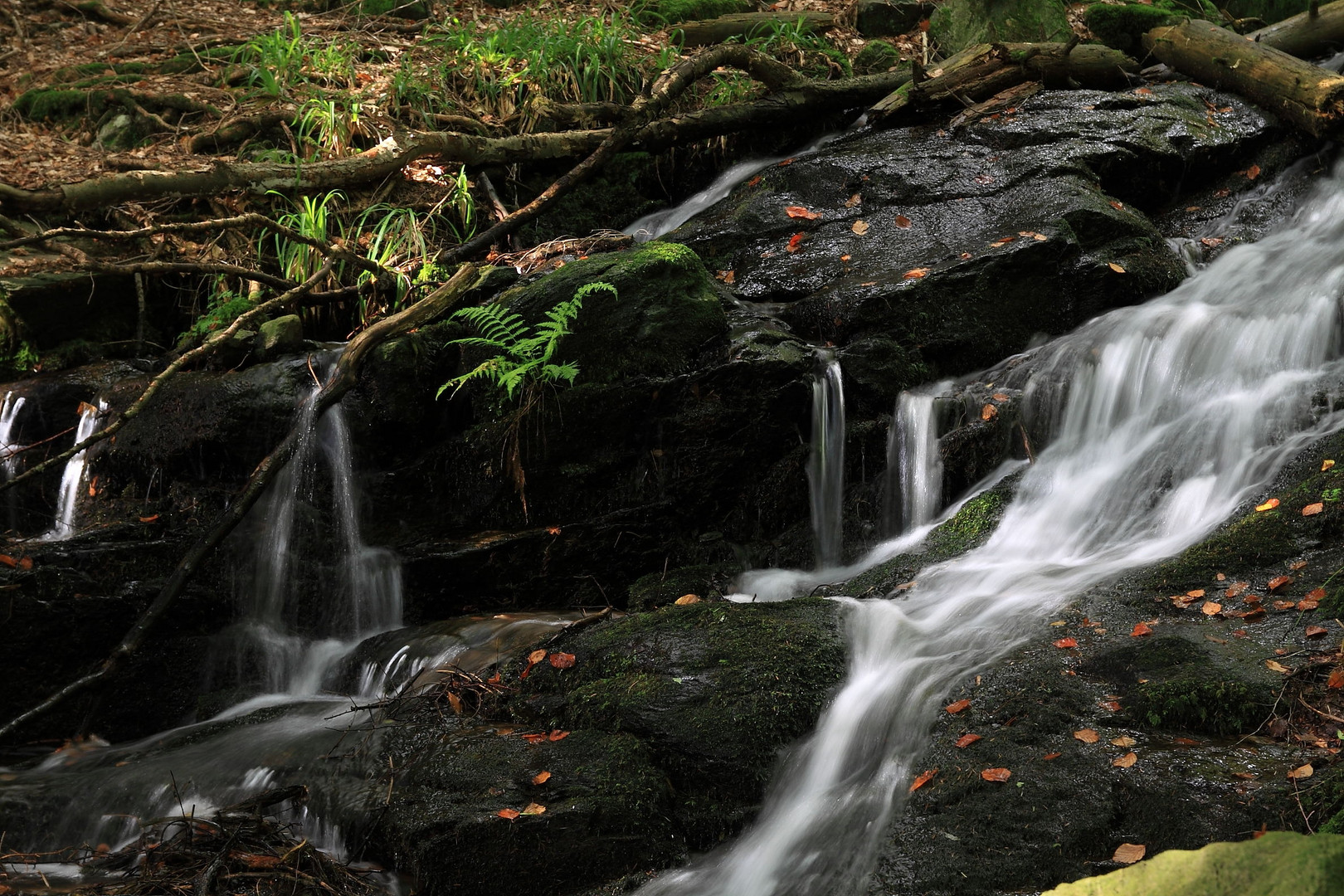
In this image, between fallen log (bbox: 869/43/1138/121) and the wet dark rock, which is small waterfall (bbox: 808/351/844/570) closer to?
the wet dark rock

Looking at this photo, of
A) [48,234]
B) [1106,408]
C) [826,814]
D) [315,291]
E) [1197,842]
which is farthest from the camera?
[315,291]

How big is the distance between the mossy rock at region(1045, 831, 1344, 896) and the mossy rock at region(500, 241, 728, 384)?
14.5 ft

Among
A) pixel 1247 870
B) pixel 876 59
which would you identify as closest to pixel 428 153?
pixel 876 59

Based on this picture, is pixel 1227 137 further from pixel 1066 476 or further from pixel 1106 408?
pixel 1066 476

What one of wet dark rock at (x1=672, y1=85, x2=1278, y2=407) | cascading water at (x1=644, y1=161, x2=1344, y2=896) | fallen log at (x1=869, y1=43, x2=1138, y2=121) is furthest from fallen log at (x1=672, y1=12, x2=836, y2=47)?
cascading water at (x1=644, y1=161, x2=1344, y2=896)

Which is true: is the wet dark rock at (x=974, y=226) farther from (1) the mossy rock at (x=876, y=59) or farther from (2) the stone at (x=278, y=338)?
(2) the stone at (x=278, y=338)

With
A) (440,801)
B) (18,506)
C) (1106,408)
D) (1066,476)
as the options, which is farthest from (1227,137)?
(18,506)

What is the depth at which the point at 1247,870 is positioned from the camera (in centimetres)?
174

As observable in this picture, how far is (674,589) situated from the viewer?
555 centimetres

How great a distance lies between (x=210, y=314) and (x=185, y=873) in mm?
4849

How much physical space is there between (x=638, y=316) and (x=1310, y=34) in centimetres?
701

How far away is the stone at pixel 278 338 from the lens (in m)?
6.46

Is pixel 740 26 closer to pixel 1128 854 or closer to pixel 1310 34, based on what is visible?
pixel 1310 34

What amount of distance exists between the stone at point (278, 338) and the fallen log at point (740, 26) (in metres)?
5.90
